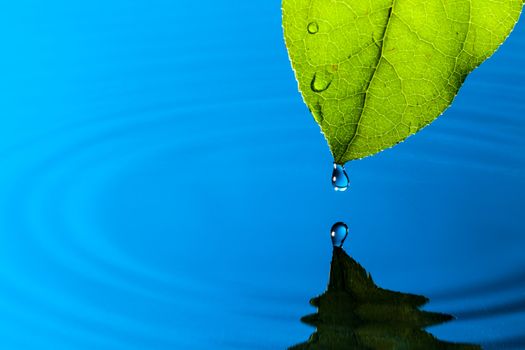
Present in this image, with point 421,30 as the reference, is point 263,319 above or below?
above

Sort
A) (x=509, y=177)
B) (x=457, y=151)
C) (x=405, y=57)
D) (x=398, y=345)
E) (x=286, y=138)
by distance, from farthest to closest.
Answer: (x=286, y=138) → (x=457, y=151) → (x=509, y=177) → (x=398, y=345) → (x=405, y=57)

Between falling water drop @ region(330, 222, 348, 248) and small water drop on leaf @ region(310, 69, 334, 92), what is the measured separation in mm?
828

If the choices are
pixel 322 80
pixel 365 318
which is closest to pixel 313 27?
pixel 322 80

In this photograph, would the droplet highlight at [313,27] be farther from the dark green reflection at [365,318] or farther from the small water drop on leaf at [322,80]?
the dark green reflection at [365,318]

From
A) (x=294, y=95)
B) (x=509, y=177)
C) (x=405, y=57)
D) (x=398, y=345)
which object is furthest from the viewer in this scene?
(x=294, y=95)

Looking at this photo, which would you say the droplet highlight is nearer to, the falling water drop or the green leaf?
the green leaf

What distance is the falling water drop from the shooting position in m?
1.06

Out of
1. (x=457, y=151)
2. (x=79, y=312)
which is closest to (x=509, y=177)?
(x=457, y=151)

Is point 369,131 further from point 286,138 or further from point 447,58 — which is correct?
point 286,138

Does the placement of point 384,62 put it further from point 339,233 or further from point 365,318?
point 339,233

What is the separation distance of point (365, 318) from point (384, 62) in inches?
23.9

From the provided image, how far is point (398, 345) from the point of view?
76 centimetres

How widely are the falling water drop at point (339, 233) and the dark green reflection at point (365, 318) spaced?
8cm

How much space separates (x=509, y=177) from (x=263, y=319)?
0.53 m
